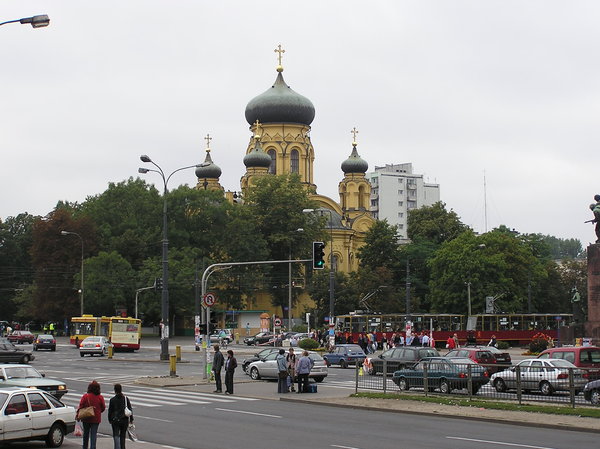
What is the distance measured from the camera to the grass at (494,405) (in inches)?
910

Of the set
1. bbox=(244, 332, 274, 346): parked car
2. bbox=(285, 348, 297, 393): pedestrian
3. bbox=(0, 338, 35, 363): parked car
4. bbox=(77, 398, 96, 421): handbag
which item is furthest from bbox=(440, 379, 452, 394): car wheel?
bbox=(244, 332, 274, 346): parked car

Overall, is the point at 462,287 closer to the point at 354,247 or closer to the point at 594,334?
the point at 354,247

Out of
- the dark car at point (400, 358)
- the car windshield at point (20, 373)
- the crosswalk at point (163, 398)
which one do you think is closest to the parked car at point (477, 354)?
the dark car at point (400, 358)

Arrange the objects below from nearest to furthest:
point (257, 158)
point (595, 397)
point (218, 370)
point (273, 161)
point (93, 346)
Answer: point (595, 397)
point (218, 370)
point (93, 346)
point (257, 158)
point (273, 161)

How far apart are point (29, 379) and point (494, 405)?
477 inches

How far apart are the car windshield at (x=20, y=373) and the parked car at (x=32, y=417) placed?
23.7ft

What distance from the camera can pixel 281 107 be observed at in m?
110

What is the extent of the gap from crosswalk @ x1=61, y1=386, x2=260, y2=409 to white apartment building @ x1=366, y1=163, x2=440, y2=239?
133 meters

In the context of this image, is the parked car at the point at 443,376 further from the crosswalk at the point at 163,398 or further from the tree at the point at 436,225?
the tree at the point at 436,225

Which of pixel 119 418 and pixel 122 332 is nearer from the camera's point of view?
pixel 119 418

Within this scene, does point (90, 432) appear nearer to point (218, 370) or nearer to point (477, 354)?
point (218, 370)

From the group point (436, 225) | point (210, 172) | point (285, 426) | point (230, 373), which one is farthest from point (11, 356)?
point (436, 225)

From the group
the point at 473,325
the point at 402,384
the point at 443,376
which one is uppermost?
the point at 473,325

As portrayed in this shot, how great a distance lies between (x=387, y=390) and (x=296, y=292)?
→ 70.0 m
